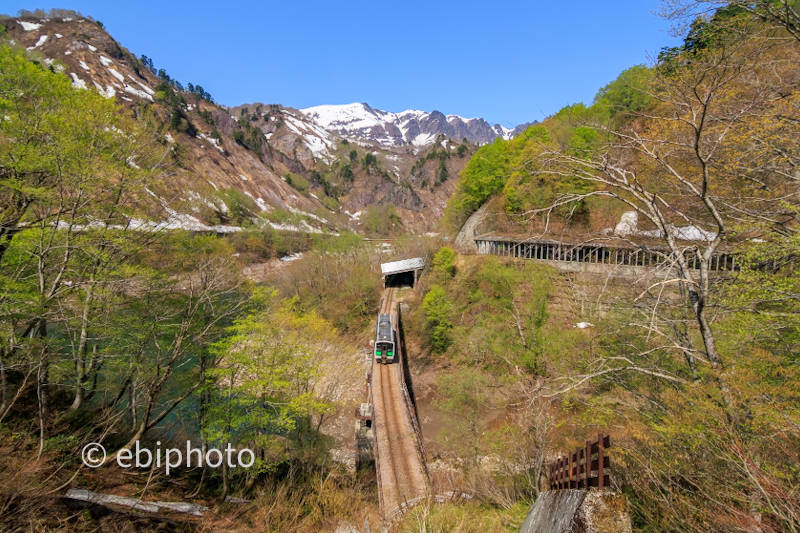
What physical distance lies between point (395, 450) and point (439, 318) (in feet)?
42.9

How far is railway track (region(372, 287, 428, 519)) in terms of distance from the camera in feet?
36.5

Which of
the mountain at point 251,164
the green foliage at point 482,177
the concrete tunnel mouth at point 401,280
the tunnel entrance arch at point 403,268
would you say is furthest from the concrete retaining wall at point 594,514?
the mountain at point 251,164

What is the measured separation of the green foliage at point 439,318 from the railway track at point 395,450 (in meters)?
6.21

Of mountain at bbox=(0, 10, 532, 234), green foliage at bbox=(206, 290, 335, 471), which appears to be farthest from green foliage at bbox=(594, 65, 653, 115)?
mountain at bbox=(0, 10, 532, 234)

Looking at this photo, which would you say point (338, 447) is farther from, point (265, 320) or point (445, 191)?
point (445, 191)

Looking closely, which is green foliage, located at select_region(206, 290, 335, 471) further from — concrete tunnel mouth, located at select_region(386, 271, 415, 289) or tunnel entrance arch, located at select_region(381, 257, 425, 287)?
concrete tunnel mouth, located at select_region(386, 271, 415, 289)

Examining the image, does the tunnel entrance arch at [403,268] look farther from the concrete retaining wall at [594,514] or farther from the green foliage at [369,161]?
the green foliage at [369,161]

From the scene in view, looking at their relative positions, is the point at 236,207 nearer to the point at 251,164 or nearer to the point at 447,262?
the point at 251,164

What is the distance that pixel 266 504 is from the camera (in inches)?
359

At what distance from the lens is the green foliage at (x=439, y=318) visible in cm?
2605

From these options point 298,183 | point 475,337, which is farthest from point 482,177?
point 298,183

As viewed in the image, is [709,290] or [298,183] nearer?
[709,290]

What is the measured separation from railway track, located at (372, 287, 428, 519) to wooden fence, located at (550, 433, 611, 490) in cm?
605

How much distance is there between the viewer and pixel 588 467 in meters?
3.35
